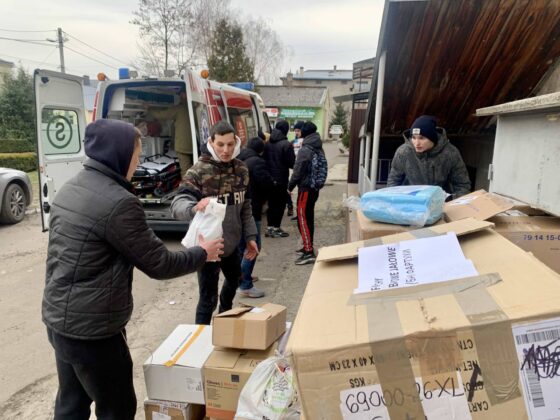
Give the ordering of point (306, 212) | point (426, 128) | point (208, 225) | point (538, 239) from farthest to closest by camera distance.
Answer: point (306, 212), point (426, 128), point (208, 225), point (538, 239)

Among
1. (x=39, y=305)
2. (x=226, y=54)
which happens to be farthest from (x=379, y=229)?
(x=226, y=54)

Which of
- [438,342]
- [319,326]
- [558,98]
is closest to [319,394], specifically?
[319,326]

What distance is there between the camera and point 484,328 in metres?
1.00

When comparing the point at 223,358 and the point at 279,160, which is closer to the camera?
the point at 223,358

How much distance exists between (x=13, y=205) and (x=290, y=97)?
133 feet

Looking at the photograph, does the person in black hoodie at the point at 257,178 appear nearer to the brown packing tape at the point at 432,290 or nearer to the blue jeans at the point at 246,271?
the blue jeans at the point at 246,271

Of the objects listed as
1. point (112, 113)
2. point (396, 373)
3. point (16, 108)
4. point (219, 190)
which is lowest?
point (396, 373)

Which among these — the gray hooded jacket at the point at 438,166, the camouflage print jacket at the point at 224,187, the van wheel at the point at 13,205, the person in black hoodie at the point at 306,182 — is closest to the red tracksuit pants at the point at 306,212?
the person in black hoodie at the point at 306,182

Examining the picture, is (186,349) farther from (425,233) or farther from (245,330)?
(425,233)

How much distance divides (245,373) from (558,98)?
1.90 metres

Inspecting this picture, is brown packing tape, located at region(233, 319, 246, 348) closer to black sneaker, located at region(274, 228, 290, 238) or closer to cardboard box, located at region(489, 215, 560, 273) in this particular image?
cardboard box, located at region(489, 215, 560, 273)

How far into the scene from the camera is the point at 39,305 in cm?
416

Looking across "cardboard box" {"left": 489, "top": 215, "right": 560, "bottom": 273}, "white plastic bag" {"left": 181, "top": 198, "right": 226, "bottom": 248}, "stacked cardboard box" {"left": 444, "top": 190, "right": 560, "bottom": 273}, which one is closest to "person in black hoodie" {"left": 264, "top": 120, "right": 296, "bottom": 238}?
"white plastic bag" {"left": 181, "top": 198, "right": 226, "bottom": 248}

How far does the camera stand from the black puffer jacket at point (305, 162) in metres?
5.30
